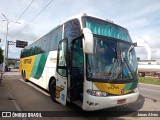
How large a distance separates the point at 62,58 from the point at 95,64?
7.36 feet

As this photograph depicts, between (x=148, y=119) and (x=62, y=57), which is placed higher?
(x=62, y=57)

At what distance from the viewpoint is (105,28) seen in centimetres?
777

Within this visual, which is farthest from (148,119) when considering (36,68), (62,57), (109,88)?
(36,68)

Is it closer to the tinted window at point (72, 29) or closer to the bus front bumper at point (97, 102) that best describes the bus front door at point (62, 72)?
the tinted window at point (72, 29)

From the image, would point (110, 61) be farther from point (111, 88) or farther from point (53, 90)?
point (53, 90)

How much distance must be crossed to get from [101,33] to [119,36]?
94 centimetres

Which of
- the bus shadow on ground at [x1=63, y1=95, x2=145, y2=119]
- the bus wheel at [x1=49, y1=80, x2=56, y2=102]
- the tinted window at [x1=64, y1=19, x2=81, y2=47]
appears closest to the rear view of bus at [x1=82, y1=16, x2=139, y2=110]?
the tinted window at [x1=64, y1=19, x2=81, y2=47]

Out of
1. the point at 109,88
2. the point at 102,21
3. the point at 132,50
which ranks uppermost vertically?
the point at 102,21

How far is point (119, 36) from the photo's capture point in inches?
314

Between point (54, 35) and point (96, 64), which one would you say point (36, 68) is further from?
point (96, 64)

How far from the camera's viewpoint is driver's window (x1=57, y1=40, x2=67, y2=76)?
328 inches

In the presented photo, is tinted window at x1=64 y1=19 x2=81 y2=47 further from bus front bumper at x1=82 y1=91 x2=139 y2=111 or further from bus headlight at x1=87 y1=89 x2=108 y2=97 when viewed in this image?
bus front bumper at x1=82 y1=91 x2=139 y2=111

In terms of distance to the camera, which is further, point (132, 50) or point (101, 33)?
point (132, 50)

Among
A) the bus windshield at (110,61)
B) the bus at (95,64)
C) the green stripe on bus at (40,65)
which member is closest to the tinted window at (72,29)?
the bus at (95,64)
